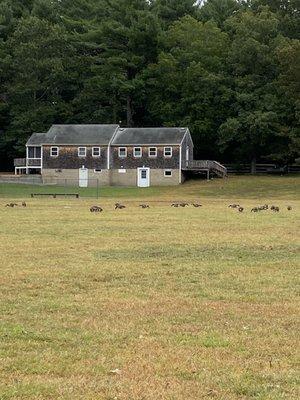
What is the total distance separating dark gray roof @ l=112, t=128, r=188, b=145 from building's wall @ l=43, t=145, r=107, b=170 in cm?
246

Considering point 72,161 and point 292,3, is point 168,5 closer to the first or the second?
point 292,3

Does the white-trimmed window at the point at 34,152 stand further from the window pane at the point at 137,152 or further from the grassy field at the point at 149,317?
the grassy field at the point at 149,317

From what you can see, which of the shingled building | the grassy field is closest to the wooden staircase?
the shingled building

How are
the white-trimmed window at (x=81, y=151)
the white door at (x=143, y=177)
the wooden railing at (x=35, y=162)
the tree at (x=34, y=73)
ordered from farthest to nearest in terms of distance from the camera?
1. the tree at (x=34, y=73)
2. the wooden railing at (x=35, y=162)
3. the white-trimmed window at (x=81, y=151)
4. the white door at (x=143, y=177)

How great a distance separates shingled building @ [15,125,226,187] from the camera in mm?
70312

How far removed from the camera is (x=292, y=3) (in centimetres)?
8625

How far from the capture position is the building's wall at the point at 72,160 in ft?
235

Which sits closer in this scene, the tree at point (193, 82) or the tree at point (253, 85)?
the tree at point (253, 85)

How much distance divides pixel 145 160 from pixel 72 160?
8271 millimetres

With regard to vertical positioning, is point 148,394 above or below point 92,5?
below

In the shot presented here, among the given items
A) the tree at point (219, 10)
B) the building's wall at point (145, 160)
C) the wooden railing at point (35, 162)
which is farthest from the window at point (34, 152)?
the tree at point (219, 10)

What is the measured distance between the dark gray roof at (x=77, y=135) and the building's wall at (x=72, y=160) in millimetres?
701

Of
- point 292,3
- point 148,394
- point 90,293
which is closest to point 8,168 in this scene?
point 292,3

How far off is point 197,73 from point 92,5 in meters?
25.5
